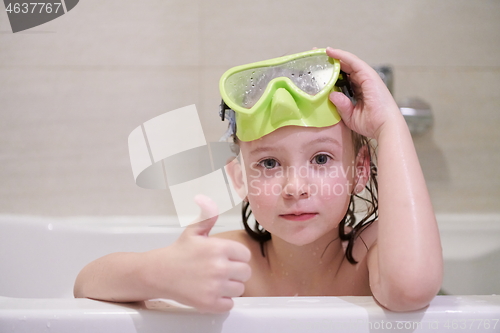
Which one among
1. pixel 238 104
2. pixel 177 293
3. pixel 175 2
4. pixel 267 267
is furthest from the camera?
pixel 175 2

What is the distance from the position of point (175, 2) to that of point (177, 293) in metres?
1.20

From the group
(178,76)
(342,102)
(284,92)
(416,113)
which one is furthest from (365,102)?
(178,76)

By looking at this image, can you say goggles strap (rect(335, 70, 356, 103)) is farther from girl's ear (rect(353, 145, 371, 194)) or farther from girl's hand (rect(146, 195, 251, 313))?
girl's hand (rect(146, 195, 251, 313))

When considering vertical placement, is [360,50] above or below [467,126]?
above

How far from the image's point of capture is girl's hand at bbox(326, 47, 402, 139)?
0.72 meters

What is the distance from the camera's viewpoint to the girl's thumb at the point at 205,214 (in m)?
0.52

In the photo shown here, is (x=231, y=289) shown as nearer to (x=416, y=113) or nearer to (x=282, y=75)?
(x=282, y=75)

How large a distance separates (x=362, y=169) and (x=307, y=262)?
10.1 inches

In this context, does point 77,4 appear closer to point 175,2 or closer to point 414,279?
point 175,2

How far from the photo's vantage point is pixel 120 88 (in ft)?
4.94

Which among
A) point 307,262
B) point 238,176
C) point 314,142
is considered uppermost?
point 314,142

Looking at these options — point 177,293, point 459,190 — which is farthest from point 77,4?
point 459,190

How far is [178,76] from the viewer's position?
149 centimetres

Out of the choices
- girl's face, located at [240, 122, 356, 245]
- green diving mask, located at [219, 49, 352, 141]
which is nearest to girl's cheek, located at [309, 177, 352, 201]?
girl's face, located at [240, 122, 356, 245]
